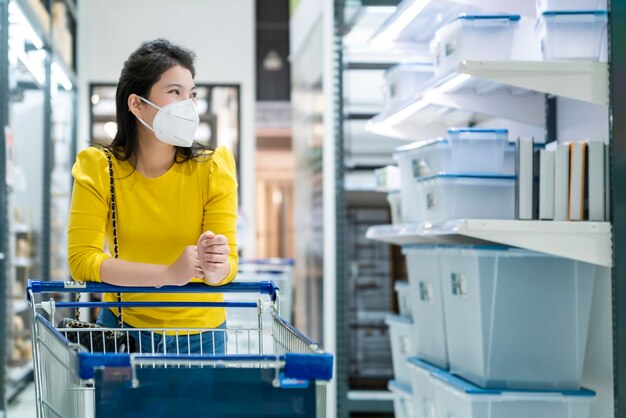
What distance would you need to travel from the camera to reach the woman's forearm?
2115 millimetres

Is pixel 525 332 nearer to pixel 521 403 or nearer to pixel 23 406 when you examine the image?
pixel 521 403

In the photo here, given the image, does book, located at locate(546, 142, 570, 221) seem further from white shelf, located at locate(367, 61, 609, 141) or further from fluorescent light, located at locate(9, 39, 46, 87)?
fluorescent light, located at locate(9, 39, 46, 87)

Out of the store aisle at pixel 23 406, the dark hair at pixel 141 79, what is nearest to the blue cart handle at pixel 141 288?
the dark hair at pixel 141 79

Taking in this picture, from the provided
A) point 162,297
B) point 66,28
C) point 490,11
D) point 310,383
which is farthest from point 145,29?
point 310,383

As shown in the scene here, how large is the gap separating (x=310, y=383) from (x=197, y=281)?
2.45 feet

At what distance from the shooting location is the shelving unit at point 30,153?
17.1 feet

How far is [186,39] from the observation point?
32.5ft

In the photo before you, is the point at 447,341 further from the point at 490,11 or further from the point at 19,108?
the point at 19,108

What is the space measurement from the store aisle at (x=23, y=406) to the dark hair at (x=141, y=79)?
3.72 metres

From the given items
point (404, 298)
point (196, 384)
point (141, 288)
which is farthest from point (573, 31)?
point (404, 298)

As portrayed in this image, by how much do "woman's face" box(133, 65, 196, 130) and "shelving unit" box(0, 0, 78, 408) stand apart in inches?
112

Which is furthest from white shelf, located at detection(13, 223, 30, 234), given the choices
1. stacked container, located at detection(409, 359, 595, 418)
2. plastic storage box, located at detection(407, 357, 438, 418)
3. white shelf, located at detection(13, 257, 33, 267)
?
stacked container, located at detection(409, 359, 595, 418)

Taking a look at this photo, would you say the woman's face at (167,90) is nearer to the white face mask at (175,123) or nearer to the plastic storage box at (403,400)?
the white face mask at (175,123)

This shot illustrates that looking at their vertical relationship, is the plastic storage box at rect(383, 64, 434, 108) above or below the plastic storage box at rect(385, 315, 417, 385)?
above
